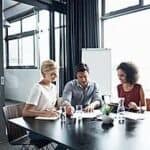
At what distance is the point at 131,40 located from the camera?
4.33 meters

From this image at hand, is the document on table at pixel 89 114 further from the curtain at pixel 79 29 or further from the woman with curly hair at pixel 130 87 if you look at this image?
the curtain at pixel 79 29

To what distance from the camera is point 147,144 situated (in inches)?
61.1

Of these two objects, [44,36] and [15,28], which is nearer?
[15,28]

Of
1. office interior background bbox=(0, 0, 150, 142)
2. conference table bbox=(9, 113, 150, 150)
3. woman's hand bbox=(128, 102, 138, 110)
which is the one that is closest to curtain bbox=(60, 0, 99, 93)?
office interior background bbox=(0, 0, 150, 142)

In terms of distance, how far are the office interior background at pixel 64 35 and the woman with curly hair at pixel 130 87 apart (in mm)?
1359

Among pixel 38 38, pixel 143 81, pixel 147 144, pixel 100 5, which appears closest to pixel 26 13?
pixel 38 38

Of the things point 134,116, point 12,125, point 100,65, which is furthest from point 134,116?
point 100,65

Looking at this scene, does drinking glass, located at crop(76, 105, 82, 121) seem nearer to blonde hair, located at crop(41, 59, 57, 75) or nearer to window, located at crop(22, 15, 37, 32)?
blonde hair, located at crop(41, 59, 57, 75)

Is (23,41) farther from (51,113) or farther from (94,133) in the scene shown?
(94,133)

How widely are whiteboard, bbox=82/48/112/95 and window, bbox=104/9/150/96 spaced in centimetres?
24

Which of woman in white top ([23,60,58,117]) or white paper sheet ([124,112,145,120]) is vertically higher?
woman in white top ([23,60,58,117])

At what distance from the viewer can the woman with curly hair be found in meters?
2.77

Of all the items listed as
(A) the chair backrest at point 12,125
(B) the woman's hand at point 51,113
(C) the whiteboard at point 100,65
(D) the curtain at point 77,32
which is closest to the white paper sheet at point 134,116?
(B) the woman's hand at point 51,113

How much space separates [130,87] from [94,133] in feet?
3.94
